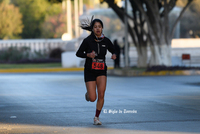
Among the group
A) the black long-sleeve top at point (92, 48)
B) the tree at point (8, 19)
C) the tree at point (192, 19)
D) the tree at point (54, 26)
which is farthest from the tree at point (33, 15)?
the black long-sleeve top at point (92, 48)

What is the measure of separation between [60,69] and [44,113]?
2100cm

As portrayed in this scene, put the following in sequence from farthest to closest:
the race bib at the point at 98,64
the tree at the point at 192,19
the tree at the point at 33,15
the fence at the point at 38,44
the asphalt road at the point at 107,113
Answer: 1. the tree at the point at 33,15
2. the tree at the point at 192,19
3. the fence at the point at 38,44
4. the race bib at the point at 98,64
5. the asphalt road at the point at 107,113

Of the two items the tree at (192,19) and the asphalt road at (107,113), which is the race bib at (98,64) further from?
the tree at (192,19)

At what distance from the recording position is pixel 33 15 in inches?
3103

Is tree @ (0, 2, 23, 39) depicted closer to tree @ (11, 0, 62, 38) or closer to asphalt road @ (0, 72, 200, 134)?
tree @ (11, 0, 62, 38)

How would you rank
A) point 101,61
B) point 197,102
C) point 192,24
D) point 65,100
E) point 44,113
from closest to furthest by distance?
point 101,61 → point 44,113 → point 197,102 → point 65,100 → point 192,24

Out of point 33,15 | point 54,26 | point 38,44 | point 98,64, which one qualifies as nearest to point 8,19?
point 33,15

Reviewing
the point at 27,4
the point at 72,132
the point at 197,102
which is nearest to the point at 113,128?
the point at 72,132

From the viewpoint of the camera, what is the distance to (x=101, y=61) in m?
8.04

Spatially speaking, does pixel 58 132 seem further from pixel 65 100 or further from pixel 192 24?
pixel 192 24

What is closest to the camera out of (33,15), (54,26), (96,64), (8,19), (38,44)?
(96,64)

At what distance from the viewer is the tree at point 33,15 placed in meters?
78.0

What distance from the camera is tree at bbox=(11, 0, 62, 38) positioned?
78.0 m

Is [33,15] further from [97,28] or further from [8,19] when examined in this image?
[97,28]
